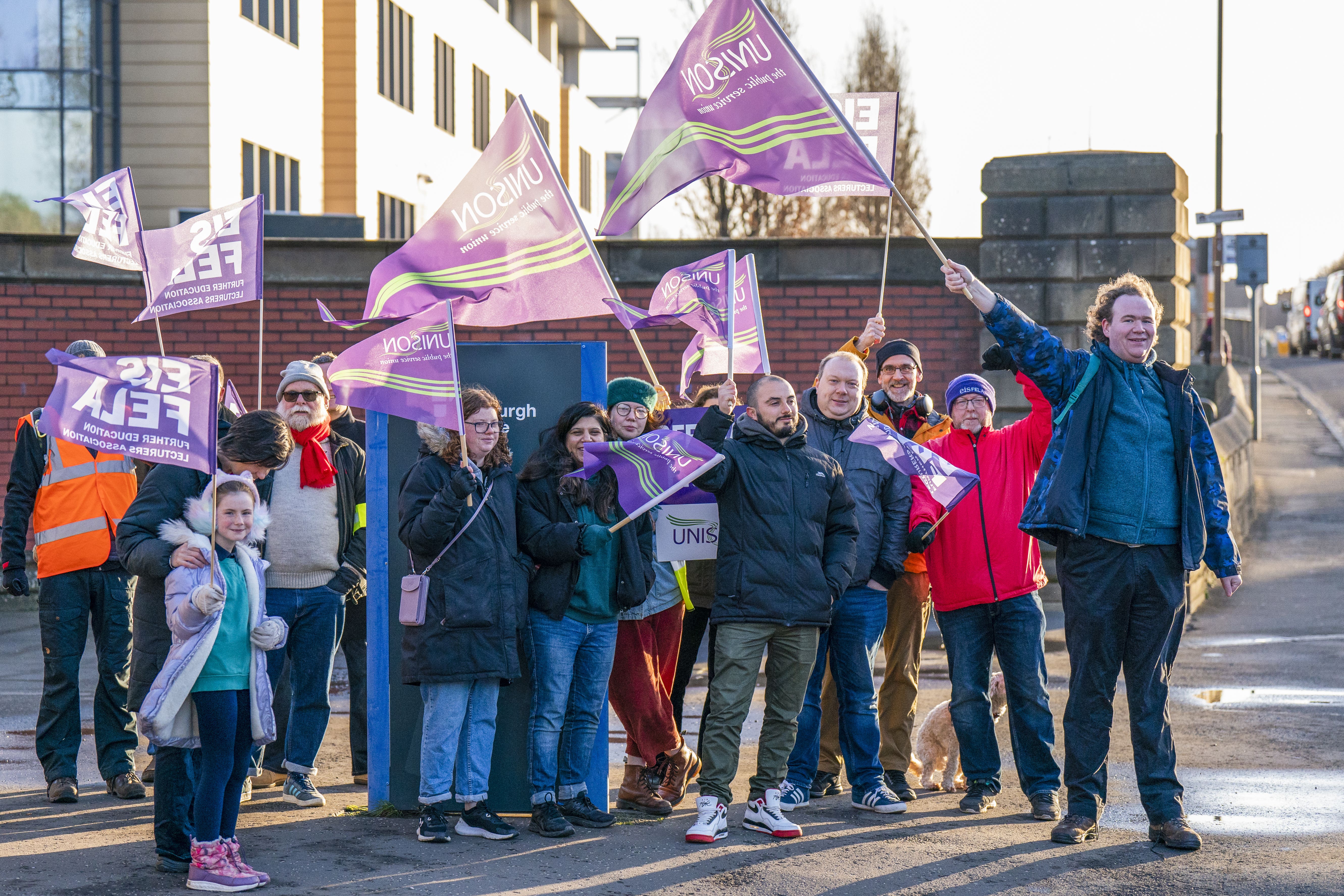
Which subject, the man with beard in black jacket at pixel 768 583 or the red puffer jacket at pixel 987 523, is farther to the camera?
the red puffer jacket at pixel 987 523

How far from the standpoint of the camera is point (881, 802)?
20.9 feet

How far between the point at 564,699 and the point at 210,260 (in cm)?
282

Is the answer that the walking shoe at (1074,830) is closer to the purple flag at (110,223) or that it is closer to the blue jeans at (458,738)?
the blue jeans at (458,738)

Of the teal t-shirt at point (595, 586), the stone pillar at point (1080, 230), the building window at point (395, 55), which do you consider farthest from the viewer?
the building window at point (395, 55)

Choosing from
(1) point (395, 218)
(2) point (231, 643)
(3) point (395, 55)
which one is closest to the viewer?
(2) point (231, 643)

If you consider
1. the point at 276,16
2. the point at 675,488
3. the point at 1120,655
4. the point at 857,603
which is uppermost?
the point at 276,16

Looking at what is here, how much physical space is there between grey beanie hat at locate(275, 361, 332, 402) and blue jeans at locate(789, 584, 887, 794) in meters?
2.49

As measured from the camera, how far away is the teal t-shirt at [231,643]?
521 centimetres

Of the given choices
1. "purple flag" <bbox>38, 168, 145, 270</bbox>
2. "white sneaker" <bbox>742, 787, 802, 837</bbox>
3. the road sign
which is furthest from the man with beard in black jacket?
the road sign

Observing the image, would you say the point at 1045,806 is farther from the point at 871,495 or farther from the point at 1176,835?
the point at 871,495

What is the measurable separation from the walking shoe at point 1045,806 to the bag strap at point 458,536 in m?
2.68

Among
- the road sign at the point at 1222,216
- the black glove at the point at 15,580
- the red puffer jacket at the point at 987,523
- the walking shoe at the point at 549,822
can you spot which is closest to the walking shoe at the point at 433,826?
the walking shoe at the point at 549,822

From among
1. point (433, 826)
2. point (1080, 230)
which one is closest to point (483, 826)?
point (433, 826)

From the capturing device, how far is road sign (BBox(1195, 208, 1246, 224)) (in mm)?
17234
